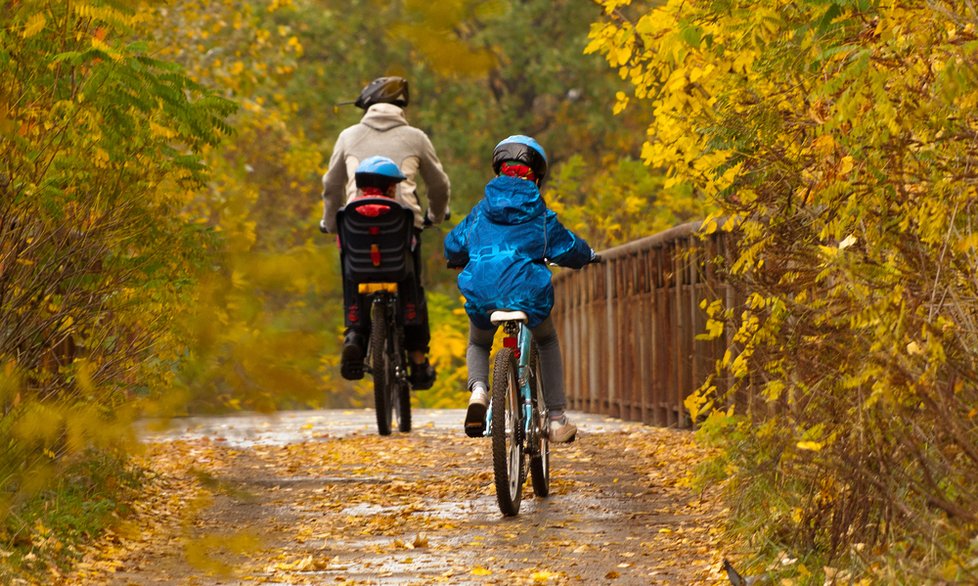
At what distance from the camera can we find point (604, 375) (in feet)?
46.4

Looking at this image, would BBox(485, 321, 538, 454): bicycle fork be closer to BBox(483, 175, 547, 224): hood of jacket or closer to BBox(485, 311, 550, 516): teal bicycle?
BBox(485, 311, 550, 516): teal bicycle

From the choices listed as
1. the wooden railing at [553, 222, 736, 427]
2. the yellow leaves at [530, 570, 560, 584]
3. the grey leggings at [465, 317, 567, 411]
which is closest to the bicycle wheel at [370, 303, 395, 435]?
the wooden railing at [553, 222, 736, 427]

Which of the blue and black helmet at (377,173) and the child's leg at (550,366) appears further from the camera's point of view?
the blue and black helmet at (377,173)

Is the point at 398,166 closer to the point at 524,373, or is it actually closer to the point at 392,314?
the point at 392,314

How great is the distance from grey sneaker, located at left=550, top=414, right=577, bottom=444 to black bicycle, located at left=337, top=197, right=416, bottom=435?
8.72ft

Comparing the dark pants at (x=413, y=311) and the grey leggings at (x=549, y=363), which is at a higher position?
the dark pants at (x=413, y=311)

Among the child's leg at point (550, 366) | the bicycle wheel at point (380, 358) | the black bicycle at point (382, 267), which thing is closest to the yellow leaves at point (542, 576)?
the child's leg at point (550, 366)

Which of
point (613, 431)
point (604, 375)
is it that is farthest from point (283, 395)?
point (604, 375)

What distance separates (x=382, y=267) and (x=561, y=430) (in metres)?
3.00

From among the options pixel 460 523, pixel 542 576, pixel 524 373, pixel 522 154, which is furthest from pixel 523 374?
pixel 542 576

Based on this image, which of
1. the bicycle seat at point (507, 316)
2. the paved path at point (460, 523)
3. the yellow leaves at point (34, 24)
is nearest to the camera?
the yellow leaves at point (34, 24)

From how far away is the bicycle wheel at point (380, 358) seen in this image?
1025 cm

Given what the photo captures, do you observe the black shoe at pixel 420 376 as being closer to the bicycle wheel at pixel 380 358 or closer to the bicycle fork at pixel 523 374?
the bicycle wheel at pixel 380 358

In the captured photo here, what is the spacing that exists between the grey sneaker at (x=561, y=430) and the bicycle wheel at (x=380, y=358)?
9.21ft
